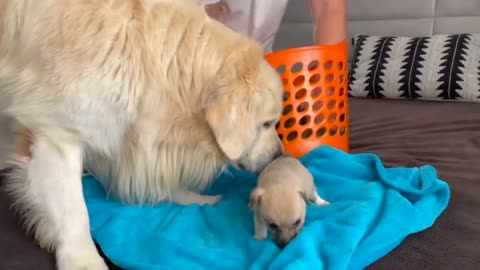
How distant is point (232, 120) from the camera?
1.15m

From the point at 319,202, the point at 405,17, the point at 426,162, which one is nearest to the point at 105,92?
the point at 319,202

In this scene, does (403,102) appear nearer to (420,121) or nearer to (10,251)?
(420,121)

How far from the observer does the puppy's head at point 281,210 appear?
1.14 meters

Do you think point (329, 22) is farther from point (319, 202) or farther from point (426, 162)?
point (319, 202)

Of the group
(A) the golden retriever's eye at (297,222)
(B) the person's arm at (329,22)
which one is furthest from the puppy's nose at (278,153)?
A: (B) the person's arm at (329,22)

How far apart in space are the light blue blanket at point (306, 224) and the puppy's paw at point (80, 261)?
42 millimetres

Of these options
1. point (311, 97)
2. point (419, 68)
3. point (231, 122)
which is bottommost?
point (419, 68)

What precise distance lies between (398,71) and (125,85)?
68.0 inches

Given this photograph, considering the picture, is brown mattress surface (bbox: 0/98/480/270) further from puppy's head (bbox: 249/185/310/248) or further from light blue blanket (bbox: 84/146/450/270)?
puppy's head (bbox: 249/185/310/248)

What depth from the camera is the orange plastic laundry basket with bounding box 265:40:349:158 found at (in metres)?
1.57

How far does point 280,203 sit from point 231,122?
0.20m

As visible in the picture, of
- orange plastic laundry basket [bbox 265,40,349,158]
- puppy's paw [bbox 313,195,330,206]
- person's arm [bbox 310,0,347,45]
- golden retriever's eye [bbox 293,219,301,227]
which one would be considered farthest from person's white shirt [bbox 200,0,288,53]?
golden retriever's eye [bbox 293,219,301,227]

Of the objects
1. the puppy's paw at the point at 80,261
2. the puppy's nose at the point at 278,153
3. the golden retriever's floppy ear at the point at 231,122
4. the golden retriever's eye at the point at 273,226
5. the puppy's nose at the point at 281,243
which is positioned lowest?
the puppy's nose at the point at 281,243

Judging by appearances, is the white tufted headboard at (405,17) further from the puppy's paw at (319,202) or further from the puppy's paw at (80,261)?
the puppy's paw at (80,261)
